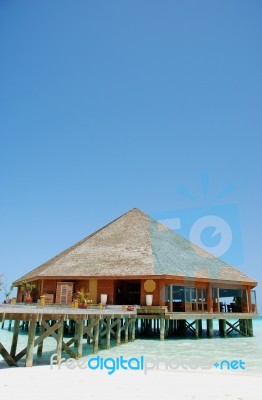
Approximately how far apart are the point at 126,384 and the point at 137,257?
16868 millimetres

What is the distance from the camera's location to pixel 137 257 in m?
26.3

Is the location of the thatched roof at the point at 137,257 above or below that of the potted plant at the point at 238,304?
above

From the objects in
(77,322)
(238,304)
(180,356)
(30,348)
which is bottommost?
(180,356)

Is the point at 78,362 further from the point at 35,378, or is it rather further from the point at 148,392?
the point at 148,392

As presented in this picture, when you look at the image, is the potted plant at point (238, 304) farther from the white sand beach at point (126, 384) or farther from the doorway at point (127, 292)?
Result: the white sand beach at point (126, 384)

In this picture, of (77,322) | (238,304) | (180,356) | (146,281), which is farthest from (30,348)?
(238,304)

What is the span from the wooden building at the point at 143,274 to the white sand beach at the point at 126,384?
12.9 m

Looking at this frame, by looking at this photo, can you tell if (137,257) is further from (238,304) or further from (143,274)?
(238,304)

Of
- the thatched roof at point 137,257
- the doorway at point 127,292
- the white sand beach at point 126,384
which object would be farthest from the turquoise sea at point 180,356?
the doorway at point 127,292

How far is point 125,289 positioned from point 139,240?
14.6ft

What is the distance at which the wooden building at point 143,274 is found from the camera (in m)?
24.6

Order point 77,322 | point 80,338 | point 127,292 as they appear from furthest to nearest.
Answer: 1. point 127,292
2. point 77,322
3. point 80,338

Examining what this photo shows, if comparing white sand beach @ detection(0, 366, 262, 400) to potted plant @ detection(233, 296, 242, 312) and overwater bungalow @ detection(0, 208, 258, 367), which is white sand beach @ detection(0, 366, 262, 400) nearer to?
overwater bungalow @ detection(0, 208, 258, 367)

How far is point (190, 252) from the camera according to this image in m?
30.6
